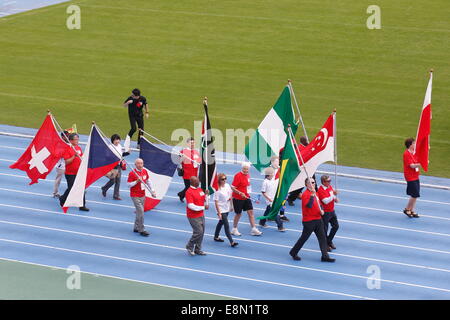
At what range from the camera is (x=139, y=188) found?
17.3 m

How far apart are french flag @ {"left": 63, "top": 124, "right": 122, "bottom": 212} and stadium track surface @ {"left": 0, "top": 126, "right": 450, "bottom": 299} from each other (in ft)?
3.31

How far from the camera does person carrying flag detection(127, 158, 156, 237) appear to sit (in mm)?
17266

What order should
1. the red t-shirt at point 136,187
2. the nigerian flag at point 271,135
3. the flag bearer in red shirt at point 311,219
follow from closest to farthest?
1. the flag bearer in red shirt at point 311,219
2. the red t-shirt at point 136,187
3. the nigerian flag at point 271,135

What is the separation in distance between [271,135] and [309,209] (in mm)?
3229

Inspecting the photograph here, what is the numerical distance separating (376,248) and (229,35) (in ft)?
55.2

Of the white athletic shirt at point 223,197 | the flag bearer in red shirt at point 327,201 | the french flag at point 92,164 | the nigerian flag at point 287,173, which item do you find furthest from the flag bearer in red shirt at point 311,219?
the french flag at point 92,164

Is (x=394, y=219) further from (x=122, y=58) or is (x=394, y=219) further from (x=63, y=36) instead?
(x=63, y=36)

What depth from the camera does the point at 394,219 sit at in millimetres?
18484

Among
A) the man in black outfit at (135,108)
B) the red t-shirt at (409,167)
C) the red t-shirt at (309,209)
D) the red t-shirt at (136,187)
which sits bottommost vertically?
the red t-shirt at (309,209)

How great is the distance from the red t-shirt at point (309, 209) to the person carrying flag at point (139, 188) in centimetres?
345

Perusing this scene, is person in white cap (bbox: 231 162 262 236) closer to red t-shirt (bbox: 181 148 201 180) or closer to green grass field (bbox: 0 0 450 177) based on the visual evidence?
red t-shirt (bbox: 181 148 201 180)

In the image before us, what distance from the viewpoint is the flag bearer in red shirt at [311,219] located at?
52.4 ft

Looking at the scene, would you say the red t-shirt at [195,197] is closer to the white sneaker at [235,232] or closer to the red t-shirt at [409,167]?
the white sneaker at [235,232]

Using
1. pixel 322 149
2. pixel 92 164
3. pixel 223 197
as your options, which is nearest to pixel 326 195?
pixel 322 149
